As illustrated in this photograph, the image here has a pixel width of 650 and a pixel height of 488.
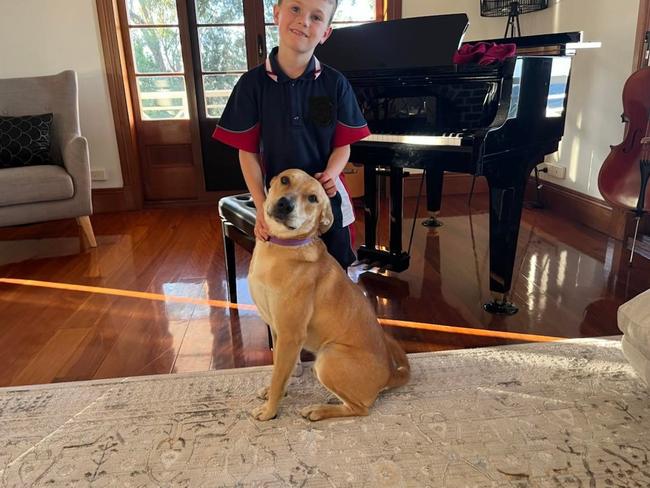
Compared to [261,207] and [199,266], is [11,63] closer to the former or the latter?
[199,266]

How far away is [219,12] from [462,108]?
2719mm

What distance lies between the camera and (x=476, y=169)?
1.87m

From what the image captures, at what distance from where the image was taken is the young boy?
1381 mm

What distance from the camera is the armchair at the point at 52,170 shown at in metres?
2.97

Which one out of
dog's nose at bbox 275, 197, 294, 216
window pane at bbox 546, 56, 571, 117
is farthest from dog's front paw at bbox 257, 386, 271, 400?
window pane at bbox 546, 56, 571, 117

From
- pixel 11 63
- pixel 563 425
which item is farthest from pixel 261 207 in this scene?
pixel 11 63

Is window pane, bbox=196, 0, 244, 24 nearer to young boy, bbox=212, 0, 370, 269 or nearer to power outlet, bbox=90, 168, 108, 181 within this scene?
power outlet, bbox=90, 168, 108, 181

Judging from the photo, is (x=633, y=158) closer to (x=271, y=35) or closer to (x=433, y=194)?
(x=433, y=194)

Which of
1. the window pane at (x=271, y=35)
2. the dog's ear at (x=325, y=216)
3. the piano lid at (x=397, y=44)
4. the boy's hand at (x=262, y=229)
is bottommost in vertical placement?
the boy's hand at (x=262, y=229)

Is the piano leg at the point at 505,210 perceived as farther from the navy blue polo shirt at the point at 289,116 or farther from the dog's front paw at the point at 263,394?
the dog's front paw at the point at 263,394

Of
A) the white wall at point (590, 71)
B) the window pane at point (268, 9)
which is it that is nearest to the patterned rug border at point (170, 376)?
the white wall at point (590, 71)

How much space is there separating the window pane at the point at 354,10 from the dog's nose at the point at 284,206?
3.32m

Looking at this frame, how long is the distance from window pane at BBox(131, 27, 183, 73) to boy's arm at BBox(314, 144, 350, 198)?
9.99 ft

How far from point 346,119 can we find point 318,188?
0.31m
